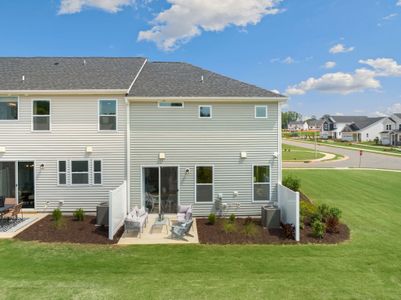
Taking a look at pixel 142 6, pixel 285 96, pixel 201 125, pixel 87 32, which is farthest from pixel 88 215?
pixel 87 32

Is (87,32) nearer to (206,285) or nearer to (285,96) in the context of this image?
(285,96)

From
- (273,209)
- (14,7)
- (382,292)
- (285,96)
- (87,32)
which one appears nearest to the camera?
(382,292)

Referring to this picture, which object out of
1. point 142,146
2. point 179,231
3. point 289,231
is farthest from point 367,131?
point 179,231

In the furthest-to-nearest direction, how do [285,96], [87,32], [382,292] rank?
[87,32] < [285,96] < [382,292]

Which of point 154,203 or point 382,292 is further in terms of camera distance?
point 154,203

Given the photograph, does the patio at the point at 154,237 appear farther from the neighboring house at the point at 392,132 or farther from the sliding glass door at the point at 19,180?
the neighboring house at the point at 392,132

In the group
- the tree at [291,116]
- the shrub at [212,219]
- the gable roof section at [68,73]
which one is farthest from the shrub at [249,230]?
the tree at [291,116]

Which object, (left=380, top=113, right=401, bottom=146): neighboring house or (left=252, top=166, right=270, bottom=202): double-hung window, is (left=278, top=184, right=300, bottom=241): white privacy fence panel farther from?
(left=380, top=113, right=401, bottom=146): neighboring house
